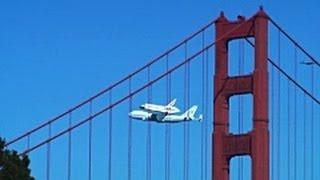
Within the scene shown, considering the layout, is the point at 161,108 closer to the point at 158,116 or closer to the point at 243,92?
the point at 158,116

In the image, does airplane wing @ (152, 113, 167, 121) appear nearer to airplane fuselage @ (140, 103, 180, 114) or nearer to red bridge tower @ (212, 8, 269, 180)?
airplane fuselage @ (140, 103, 180, 114)

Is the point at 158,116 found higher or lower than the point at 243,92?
higher

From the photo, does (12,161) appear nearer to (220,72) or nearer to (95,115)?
(95,115)

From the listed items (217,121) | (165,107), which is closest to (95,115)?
(217,121)

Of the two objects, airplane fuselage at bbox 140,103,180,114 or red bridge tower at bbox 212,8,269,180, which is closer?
red bridge tower at bbox 212,8,269,180

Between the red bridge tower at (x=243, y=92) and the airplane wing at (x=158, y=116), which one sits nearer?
the red bridge tower at (x=243, y=92)

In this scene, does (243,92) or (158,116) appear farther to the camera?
(158,116)

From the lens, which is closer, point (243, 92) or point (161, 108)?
point (243, 92)

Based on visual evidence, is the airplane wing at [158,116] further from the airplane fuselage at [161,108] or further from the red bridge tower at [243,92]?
the red bridge tower at [243,92]

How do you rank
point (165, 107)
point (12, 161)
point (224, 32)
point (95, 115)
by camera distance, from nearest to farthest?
point (12, 161) → point (95, 115) → point (224, 32) → point (165, 107)

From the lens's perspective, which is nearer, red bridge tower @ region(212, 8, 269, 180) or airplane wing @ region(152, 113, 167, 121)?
red bridge tower @ region(212, 8, 269, 180)

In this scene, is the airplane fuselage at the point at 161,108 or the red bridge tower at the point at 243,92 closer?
the red bridge tower at the point at 243,92
